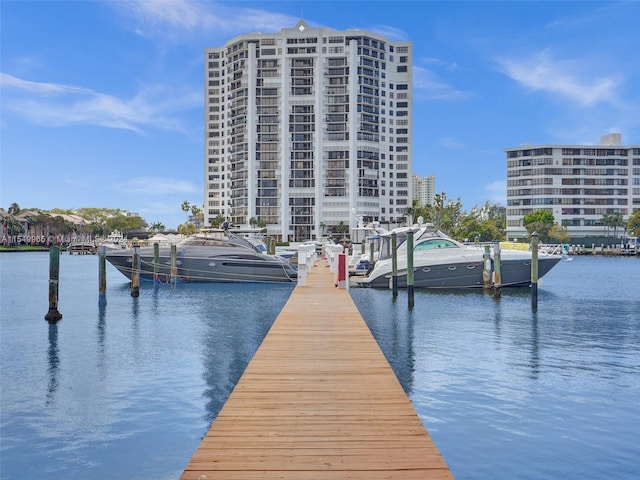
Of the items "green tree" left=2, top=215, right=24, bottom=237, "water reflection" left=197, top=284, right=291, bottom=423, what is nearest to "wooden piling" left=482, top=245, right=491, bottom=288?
"water reflection" left=197, top=284, right=291, bottom=423

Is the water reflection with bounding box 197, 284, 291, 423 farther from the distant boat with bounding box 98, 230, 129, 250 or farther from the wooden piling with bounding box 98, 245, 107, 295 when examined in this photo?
the distant boat with bounding box 98, 230, 129, 250

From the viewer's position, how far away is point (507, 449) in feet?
33.1

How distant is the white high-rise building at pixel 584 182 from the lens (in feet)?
439

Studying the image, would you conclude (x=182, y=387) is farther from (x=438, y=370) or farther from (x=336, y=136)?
(x=336, y=136)

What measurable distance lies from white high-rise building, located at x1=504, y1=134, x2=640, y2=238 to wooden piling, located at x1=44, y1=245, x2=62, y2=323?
125 metres

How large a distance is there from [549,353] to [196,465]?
15039mm

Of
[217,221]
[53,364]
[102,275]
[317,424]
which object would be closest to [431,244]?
[102,275]

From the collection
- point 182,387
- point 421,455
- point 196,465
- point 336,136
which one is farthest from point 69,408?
point 336,136

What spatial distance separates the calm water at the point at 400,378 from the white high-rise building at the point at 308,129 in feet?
309

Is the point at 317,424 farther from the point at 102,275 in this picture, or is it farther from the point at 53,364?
the point at 102,275

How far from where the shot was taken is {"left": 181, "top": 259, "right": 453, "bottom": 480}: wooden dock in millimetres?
6492

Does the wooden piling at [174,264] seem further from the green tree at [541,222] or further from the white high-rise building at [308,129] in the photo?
the green tree at [541,222]

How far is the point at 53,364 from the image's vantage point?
17.2 m

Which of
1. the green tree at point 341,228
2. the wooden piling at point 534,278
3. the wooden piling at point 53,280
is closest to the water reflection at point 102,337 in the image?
the wooden piling at point 53,280
